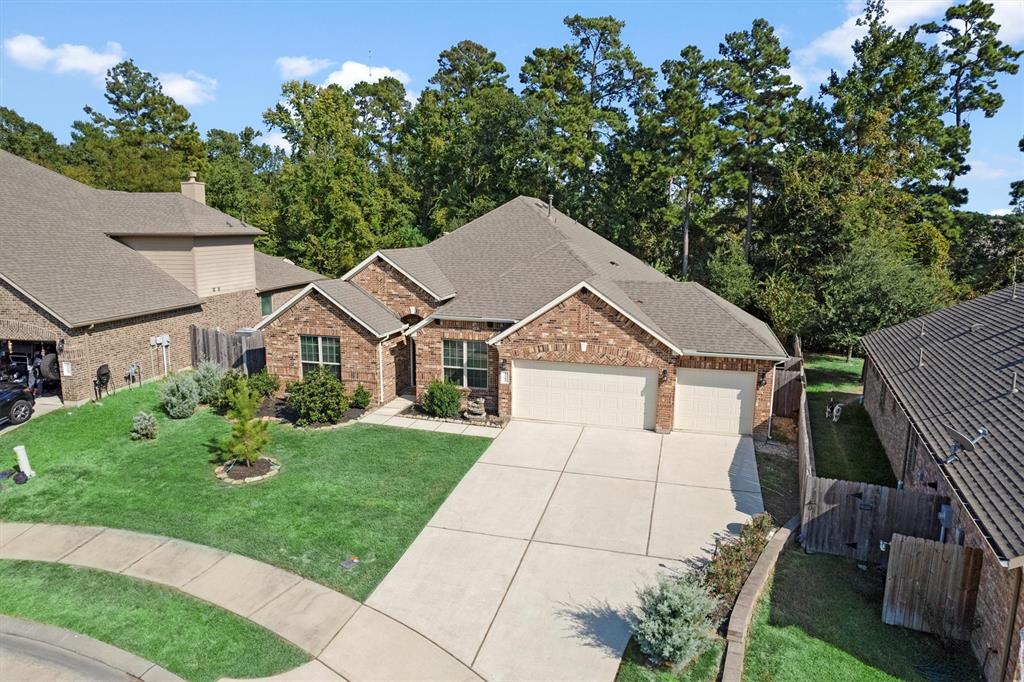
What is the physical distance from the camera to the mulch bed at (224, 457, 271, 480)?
15.0 metres

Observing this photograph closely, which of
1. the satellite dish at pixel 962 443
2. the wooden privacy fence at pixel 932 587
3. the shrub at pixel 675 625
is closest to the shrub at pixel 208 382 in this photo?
the shrub at pixel 675 625

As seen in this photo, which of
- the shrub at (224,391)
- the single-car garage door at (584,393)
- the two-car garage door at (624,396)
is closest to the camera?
the two-car garage door at (624,396)

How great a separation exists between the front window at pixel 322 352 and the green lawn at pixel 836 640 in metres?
14.9

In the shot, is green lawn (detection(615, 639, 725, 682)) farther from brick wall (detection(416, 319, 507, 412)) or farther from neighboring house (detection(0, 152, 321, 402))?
neighboring house (detection(0, 152, 321, 402))

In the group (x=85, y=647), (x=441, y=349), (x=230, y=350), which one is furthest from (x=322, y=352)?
(x=85, y=647)

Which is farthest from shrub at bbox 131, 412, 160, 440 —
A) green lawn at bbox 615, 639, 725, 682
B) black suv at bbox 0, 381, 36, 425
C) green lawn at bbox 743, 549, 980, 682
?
green lawn at bbox 743, 549, 980, 682

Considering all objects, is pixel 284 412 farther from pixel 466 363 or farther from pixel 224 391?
pixel 466 363

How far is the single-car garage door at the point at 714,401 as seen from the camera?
1861 cm

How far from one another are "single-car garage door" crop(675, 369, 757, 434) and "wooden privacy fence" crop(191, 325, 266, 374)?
620 inches

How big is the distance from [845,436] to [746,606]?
11550mm

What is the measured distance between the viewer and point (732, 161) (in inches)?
1496

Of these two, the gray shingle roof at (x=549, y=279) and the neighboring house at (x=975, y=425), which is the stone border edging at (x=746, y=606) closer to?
the neighboring house at (x=975, y=425)

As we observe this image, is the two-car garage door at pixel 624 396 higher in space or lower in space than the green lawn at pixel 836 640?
higher

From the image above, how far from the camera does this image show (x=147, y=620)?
31.9 feet
